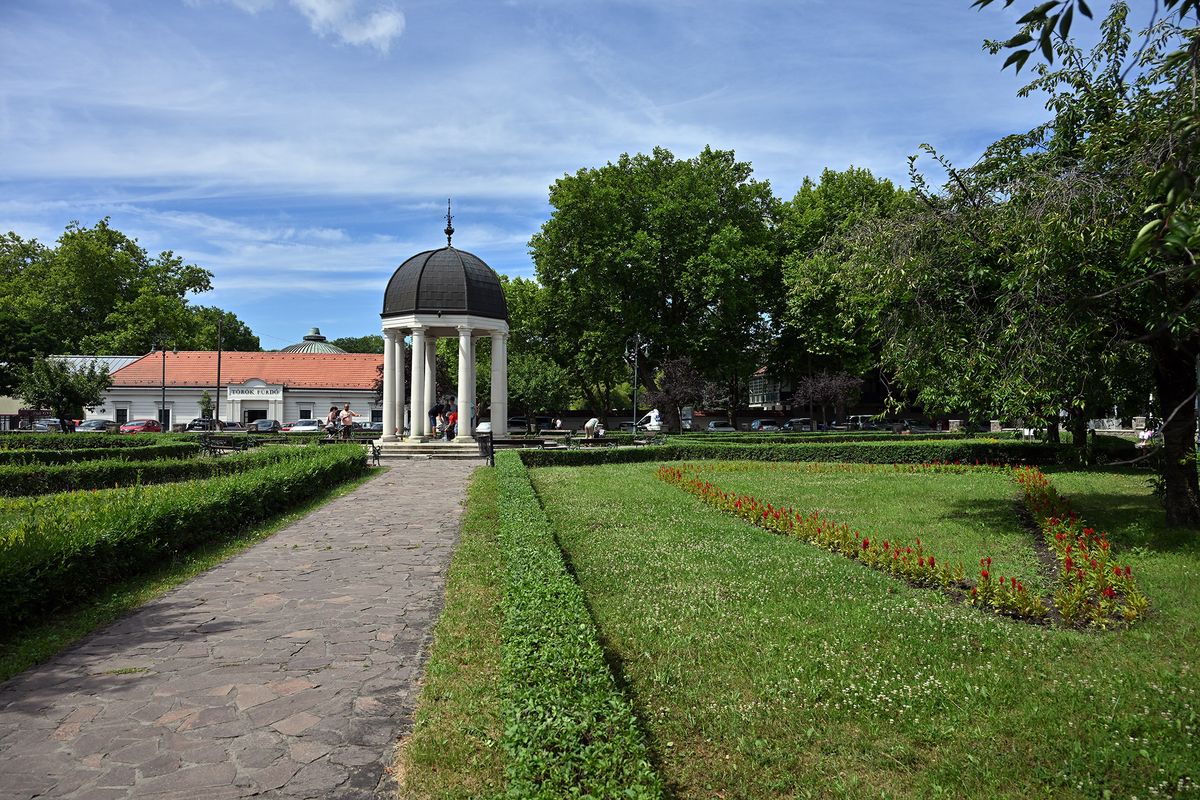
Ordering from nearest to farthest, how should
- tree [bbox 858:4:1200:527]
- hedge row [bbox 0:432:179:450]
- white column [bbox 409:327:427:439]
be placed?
tree [bbox 858:4:1200:527] < hedge row [bbox 0:432:179:450] < white column [bbox 409:327:427:439]

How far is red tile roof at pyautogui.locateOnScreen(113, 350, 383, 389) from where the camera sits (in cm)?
4931

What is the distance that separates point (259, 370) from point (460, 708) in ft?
173

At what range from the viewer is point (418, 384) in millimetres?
28656

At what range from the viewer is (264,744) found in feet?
Result: 13.6

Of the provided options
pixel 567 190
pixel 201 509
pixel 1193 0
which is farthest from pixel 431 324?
pixel 1193 0

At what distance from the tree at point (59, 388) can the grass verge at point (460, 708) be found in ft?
106

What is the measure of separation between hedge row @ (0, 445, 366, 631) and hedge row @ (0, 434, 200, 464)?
23.1 feet

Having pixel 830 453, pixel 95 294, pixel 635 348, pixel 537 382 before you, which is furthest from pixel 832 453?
pixel 95 294

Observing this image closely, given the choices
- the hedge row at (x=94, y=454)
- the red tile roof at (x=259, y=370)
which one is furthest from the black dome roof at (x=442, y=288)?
the red tile roof at (x=259, y=370)

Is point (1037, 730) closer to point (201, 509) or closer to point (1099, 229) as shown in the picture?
point (1099, 229)

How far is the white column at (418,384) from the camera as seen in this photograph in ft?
93.5

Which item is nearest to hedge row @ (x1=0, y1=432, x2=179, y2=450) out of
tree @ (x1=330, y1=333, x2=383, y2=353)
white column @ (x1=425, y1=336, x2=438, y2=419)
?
white column @ (x1=425, y1=336, x2=438, y2=419)

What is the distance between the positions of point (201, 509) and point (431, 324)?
63.6 feet

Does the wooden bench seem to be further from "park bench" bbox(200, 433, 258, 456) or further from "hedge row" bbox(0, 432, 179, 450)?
"hedge row" bbox(0, 432, 179, 450)
